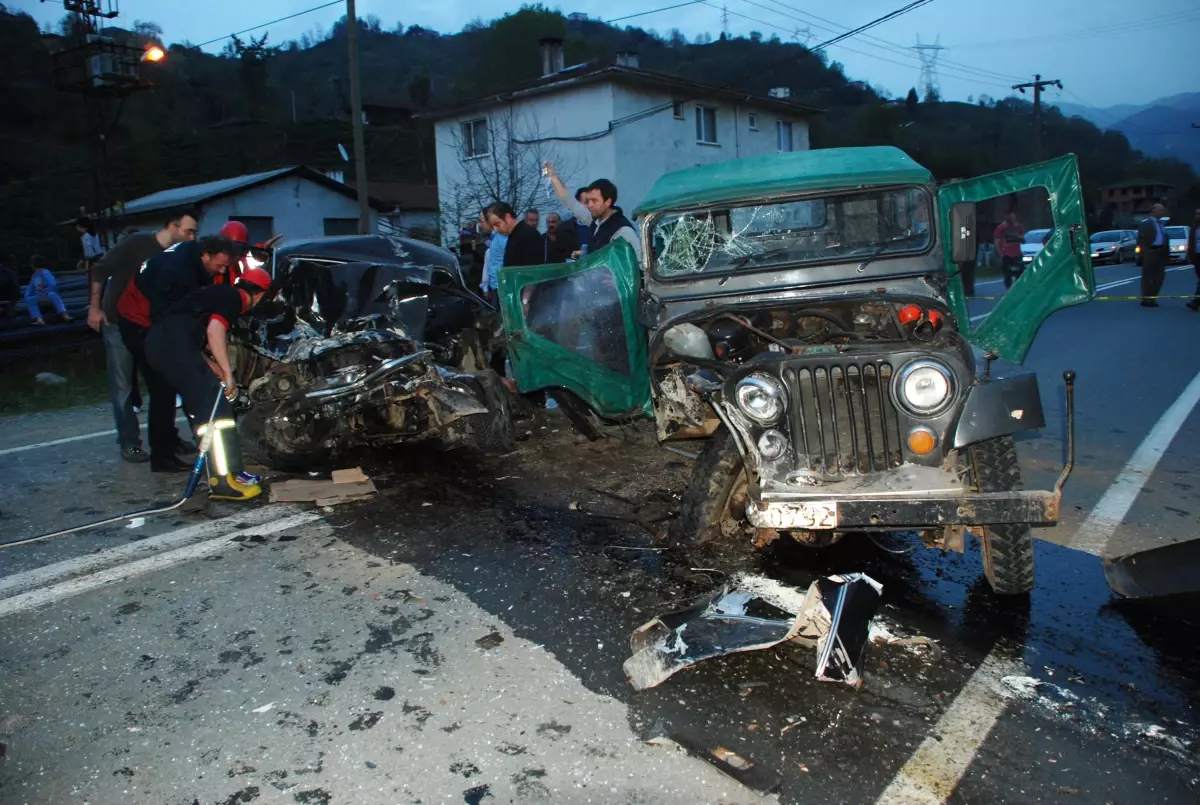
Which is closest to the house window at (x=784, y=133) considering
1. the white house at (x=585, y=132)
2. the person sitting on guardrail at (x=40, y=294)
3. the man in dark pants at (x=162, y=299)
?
the white house at (x=585, y=132)

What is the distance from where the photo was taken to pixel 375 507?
5477 millimetres

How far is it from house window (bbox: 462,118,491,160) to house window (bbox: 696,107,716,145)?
7536mm

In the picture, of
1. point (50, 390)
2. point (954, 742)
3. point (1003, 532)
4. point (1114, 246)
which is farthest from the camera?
point (1114, 246)

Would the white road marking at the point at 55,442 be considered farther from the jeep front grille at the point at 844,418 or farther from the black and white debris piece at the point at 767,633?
the jeep front grille at the point at 844,418

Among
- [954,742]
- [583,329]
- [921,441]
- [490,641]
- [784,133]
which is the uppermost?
[784,133]

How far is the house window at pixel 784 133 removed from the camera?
34938 millimetres

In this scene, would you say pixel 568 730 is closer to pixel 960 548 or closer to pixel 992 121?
pixel 960 548

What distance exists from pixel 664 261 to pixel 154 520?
337cm

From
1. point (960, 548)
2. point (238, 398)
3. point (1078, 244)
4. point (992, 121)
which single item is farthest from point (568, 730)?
point (992, 121)

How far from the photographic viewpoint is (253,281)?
232 inches

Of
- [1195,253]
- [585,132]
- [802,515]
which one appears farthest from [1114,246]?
[802,515]

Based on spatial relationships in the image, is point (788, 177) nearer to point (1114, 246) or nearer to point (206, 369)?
point (206, 369)

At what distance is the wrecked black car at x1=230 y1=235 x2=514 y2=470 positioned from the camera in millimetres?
5832

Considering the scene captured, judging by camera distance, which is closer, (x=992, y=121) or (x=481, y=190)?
(x=481, y=190)
